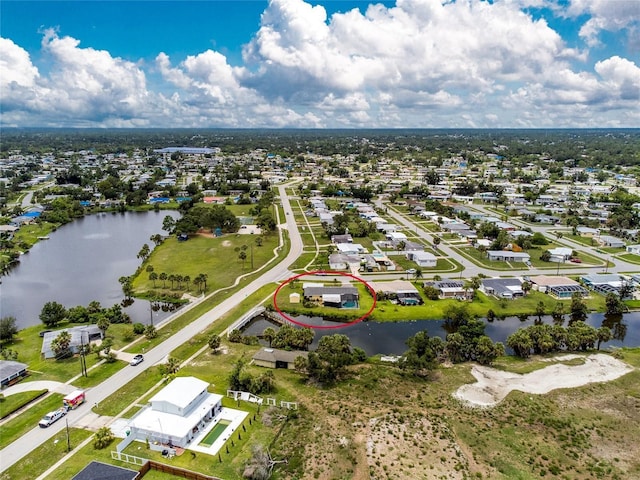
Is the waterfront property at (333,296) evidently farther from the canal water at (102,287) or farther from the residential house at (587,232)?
the residential house at (587,232)

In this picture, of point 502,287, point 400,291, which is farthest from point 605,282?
point 400,291

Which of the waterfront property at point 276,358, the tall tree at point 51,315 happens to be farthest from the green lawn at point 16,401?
the waterfront property at point 276,358

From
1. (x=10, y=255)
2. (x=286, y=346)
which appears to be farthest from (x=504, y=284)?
(x=10, y=255)

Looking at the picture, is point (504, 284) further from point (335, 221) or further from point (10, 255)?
point (10, 255)

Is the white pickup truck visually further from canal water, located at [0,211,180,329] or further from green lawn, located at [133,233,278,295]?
green lawn, located at [133,233,278,295]

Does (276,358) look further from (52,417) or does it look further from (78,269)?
(78,269)

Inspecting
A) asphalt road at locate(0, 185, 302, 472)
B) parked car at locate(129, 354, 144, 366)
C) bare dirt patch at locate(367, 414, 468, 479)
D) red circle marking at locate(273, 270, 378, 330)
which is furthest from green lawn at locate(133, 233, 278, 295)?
bare dirt patch at locate(367, 414, 468, 479)
